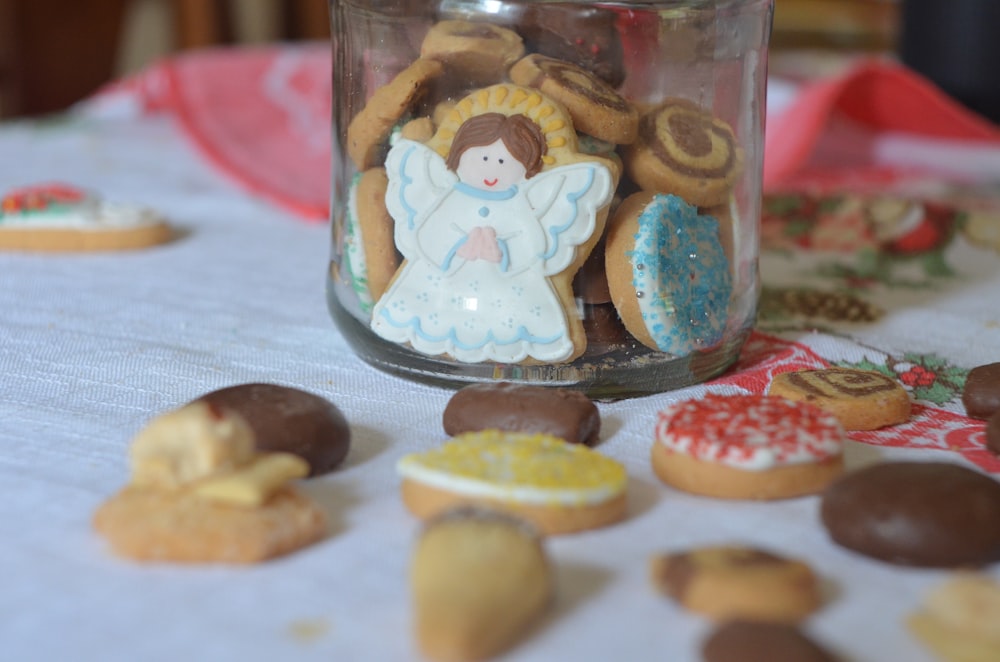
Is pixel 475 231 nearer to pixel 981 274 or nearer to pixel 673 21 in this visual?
pixel 673 21

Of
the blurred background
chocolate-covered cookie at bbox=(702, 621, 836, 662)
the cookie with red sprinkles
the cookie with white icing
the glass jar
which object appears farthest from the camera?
the blurred background

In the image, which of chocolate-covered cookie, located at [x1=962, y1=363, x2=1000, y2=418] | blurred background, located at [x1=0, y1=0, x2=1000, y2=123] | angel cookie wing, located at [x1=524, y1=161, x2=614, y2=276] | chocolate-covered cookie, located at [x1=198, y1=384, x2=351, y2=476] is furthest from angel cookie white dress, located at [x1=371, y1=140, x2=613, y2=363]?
blurred background, located at [x1=0, y1=0, x2=1000, y2=123]

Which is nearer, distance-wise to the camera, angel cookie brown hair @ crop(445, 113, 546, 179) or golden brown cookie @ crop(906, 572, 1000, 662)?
golden brown cookie @ crop(906, 572, 1000, 662)

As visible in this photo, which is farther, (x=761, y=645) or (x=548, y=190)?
(x=548, y=190)

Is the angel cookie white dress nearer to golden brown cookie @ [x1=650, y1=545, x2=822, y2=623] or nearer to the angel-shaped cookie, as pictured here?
the angel-shaped cookie

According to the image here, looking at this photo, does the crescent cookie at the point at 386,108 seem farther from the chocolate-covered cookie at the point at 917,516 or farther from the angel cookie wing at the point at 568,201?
the chocolate-covered cookie at the point at 917,516

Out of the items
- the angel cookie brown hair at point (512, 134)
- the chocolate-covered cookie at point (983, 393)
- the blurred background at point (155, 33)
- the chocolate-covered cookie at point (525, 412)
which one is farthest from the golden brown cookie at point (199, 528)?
the blurred background at point (155, 33)

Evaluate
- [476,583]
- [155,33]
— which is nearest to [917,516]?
[476,583]

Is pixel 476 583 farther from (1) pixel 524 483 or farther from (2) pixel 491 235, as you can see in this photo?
(2) pixel 491 235
